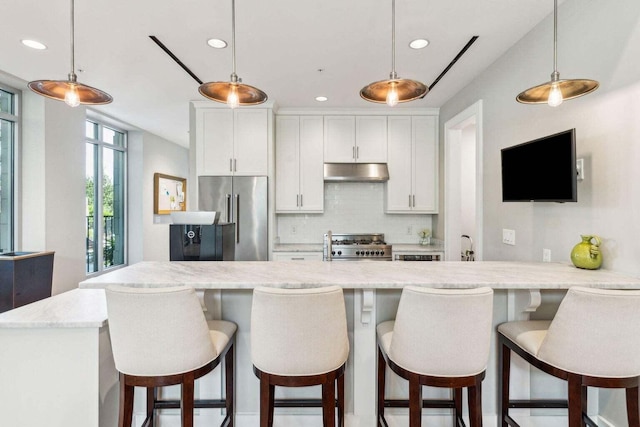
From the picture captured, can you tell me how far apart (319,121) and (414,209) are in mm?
1669

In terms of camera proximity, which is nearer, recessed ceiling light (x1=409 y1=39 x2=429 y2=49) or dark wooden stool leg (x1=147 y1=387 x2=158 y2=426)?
dark wooden stool leg (x1=147 y1=387 x2=158 y2=426)

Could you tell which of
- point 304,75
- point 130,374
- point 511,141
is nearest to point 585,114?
point 511,141

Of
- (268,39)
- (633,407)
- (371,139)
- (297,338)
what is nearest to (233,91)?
(268,39)

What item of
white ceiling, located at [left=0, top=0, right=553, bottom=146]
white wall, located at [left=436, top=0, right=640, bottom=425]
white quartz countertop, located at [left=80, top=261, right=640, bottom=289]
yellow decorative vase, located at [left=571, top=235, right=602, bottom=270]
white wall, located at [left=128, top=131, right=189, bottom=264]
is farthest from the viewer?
white wall, located at [left=128, top=131, right=189, bottom=264]

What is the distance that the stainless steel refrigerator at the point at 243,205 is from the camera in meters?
3.93

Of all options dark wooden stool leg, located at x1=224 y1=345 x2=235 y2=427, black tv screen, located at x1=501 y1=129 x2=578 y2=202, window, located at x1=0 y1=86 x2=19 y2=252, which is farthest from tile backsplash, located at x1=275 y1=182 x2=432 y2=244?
window, located at x1=0 y1=86 x2=19 y2=252

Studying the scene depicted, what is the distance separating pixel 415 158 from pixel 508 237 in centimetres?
182

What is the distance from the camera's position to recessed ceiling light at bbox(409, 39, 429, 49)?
251 centimetres

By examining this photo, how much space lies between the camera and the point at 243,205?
3951 mm

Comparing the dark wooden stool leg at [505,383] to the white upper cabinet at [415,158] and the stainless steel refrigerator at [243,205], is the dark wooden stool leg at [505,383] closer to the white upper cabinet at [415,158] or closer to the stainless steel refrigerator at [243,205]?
the white upper cabinet at [415,158]

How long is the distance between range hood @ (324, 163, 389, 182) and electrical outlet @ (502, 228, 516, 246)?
5.55 feet

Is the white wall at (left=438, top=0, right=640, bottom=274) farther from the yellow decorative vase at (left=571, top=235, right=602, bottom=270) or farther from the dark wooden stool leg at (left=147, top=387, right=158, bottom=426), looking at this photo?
the dark wooden stool leg at (left=147, top=387, right=158, bottom=426)

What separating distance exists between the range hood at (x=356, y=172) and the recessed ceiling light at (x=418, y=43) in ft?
5.74

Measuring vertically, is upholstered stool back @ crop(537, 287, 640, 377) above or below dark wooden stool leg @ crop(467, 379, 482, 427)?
above
